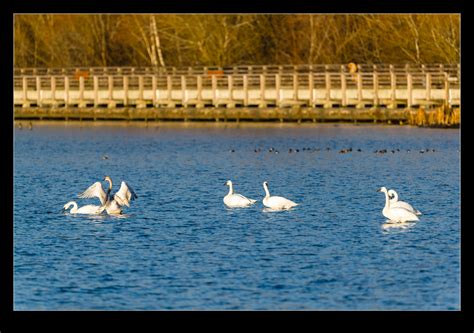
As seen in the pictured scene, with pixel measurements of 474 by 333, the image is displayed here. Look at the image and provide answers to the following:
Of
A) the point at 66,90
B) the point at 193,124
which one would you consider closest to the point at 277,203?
the point at 193,124

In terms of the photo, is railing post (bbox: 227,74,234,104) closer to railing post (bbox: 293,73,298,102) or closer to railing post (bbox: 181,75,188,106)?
railing post (bbox: 181,75,188,106)

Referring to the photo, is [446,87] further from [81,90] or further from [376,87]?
[81,90]

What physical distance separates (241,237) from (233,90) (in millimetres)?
38858

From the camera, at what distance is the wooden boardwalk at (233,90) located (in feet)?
189

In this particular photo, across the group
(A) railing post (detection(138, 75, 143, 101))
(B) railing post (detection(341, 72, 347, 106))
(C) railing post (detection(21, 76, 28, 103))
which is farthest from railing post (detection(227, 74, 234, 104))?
(C) railing post (detection(21, 76, 28, 103))

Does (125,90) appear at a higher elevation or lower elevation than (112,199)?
higher

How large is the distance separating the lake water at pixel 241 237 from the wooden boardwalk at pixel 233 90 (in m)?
15.9

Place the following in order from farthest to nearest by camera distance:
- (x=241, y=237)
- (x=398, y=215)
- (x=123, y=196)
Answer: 1. (x=123, y=196)
2. (x=398, y=215)
3. (x=241, y=237)

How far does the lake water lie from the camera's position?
691 inches

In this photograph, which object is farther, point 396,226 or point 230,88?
point 230,88

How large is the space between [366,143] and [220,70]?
17.6 metres

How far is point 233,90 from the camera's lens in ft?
200
